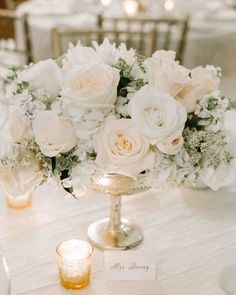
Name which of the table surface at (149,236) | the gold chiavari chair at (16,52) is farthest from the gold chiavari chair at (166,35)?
the table surface at (149,236)

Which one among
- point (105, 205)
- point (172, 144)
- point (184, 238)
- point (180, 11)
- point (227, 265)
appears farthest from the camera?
point (180, 11)

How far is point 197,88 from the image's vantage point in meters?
1.07

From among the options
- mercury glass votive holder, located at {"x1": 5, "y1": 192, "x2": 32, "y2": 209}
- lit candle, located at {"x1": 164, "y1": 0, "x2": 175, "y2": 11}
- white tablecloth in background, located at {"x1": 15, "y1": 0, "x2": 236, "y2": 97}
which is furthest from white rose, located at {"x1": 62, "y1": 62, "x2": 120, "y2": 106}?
lit candle, located at {"x1": 164, "y1": 0, "x2": 175, "y2": 11}

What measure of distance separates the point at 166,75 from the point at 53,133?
25 centimetres

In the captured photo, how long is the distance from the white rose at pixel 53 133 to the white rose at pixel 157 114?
126 mm

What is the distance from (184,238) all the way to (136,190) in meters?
0.20

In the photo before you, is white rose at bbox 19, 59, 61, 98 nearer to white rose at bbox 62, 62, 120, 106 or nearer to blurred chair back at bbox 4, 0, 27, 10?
white rose at bbox 62, 62, 120, 106

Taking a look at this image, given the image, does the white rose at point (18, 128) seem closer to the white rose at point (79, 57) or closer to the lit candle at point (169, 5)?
the white rose at point (79, 57)

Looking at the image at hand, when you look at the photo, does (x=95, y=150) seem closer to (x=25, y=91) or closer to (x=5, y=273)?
(x=25, y=91)

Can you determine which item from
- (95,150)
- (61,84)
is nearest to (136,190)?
(95,150)

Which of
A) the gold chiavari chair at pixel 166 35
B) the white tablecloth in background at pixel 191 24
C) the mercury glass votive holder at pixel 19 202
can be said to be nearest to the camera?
the mercury glass votive holder at pixel 19 202

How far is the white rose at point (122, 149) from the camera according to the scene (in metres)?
0.97

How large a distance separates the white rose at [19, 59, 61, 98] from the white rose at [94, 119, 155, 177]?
0.14m

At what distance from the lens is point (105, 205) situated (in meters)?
1.34
